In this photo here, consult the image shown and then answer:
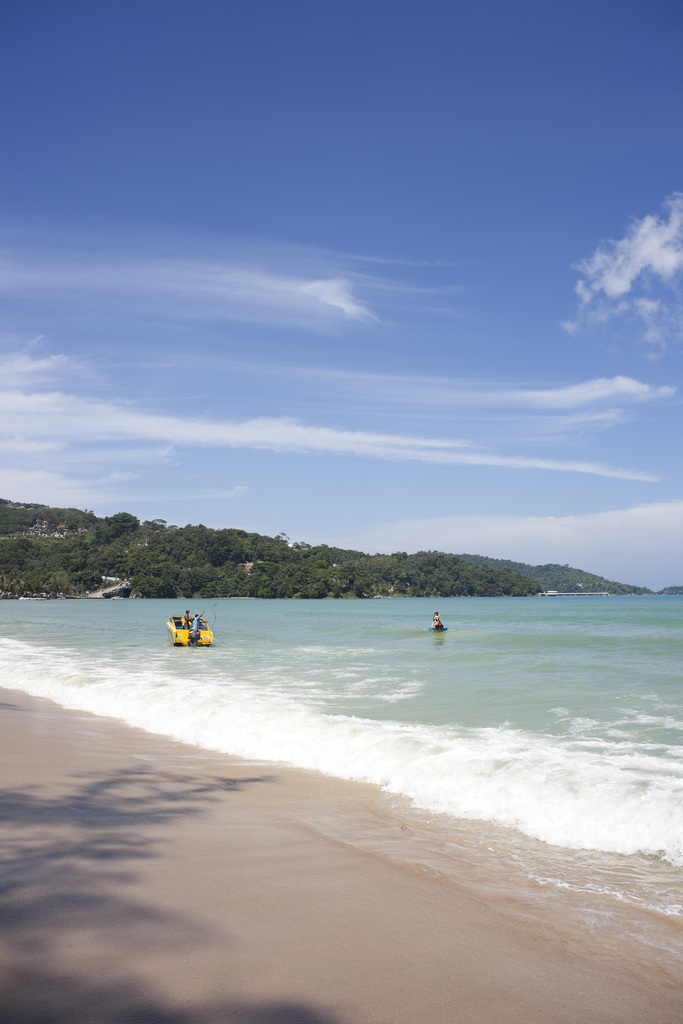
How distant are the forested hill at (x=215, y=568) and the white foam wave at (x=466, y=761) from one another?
127061mm

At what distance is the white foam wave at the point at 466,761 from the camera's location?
5805 millimetres

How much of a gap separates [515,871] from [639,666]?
50.6 ft

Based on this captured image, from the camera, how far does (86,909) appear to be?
12.1ft

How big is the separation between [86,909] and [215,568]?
479 ft

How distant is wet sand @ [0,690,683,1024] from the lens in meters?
2.94

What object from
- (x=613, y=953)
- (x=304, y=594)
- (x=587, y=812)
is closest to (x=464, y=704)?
(x=587, y=812)

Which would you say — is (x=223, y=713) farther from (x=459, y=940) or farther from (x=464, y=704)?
(x=459, y=940)

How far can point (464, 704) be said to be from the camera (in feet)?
39.2

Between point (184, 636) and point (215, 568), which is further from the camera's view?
point (215, 568)

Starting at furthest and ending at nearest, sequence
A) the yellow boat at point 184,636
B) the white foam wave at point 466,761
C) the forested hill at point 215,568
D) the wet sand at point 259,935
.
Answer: the forested hill at point 215,568 → the yellow boat at point 184,636 → the white foam wave at point 466,761 → the wet sand at point 259,935

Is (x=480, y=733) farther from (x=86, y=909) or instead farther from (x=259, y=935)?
(x=86, y=909)

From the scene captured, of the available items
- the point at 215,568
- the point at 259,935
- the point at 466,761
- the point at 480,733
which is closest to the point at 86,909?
the point at 259,935

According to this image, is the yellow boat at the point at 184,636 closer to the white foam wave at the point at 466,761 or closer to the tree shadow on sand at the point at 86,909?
the white foam wave at the point at 466,761

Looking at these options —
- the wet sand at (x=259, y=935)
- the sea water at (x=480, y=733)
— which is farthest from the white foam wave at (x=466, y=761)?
the wet sand at (x=259, y=935)
